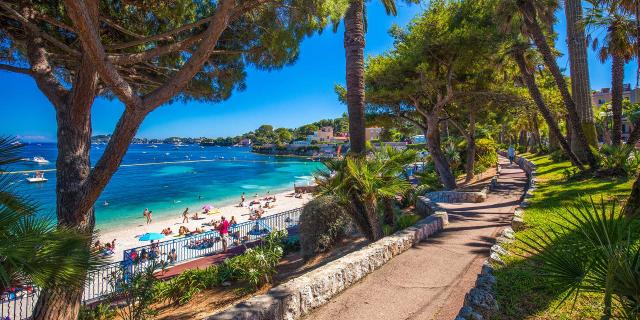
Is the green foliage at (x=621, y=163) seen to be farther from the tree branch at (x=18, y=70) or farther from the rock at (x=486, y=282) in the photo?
the tree branch at (x=18, y=70)

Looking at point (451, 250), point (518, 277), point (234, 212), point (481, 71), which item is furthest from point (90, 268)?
point (234, 212)

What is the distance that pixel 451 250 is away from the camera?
6.40m

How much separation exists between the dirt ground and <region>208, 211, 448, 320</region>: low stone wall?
181 centimetres

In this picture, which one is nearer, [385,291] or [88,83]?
[385,291]

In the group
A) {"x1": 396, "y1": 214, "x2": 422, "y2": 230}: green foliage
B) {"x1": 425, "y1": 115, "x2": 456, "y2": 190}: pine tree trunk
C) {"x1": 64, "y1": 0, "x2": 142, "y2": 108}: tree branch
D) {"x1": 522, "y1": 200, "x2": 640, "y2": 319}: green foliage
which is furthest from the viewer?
{"x1": 425, "y1": 115, "x2": 456, "y2": 190}: pine tree trunk

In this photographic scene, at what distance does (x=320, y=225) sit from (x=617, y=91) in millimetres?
14257

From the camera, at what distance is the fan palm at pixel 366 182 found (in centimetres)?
661

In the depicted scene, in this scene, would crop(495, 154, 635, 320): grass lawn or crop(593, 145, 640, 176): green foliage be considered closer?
crop(495, 154, 635, 320): grass lawn

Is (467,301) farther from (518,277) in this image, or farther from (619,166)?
(619,166)

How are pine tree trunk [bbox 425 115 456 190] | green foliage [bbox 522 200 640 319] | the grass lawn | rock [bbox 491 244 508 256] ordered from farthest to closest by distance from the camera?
pine tree trunk [bbox 425 115 456 190] → rock [bbox 491 244 508 256] → the grass lawn → green foliage [bbox 522 200 640 319]

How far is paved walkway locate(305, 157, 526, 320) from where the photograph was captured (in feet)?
13.9

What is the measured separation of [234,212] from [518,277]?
27.4 metres

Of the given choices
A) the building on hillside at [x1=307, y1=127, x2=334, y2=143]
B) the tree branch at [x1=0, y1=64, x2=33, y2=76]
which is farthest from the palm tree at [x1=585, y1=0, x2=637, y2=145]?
the building on hillside at [x1=307, y1=127, x2=334, y2=143]

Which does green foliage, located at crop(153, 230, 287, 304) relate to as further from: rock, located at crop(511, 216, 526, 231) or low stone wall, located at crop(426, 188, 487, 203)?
low stone wall, located at crop(426, 188, 487, 203)
